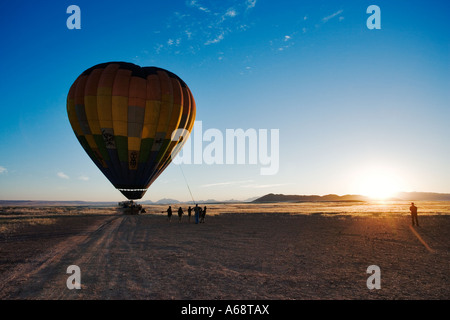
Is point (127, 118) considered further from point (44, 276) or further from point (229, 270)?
point (229, 270)

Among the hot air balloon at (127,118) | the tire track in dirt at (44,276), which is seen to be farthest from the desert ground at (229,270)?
the hot air balloon at (127,118)

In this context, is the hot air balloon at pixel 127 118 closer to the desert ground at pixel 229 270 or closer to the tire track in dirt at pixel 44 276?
the desert ground at pixel 229 270

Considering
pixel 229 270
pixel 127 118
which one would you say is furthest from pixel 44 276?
pixel 127 118

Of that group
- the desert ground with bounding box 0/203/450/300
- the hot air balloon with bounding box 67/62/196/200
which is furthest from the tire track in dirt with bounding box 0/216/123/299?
the hot air balloon with bounding box 67/62/196/200

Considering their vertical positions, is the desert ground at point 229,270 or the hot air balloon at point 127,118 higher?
the hot air balloon at point 127,118

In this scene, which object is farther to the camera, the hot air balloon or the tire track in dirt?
the hot air balloon

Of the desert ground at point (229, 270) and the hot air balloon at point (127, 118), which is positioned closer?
the desert ground at point (229, 270)

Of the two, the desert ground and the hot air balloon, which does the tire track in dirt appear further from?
the hot air balloon

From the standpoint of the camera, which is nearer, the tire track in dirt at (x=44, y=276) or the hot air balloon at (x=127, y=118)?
the tire track in dirt at (x=44, y=276)
